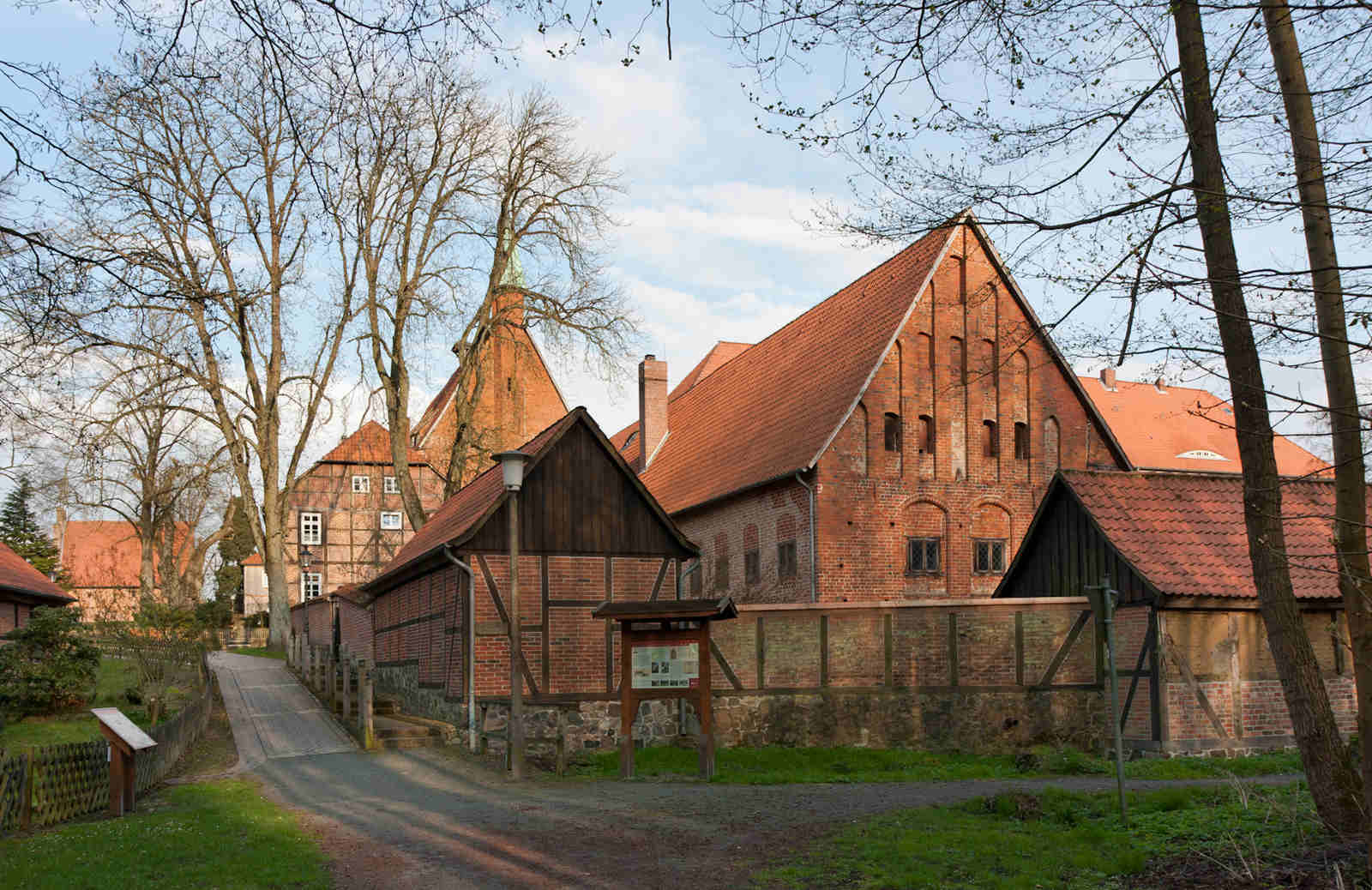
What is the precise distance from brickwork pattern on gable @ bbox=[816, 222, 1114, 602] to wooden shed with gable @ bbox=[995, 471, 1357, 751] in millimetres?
5116

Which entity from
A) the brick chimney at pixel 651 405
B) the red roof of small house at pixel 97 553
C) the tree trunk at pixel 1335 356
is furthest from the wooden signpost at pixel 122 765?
the red roof of small house at pixel 97 553

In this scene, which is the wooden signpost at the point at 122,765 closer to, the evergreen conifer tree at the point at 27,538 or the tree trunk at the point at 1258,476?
the tree trunk at the point at 1258,476

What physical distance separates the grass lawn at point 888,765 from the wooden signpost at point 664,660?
572 mm

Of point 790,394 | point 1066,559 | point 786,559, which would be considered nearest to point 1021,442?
point 790,394

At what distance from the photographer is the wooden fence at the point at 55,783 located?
11.1m

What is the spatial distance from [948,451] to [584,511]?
9650mm

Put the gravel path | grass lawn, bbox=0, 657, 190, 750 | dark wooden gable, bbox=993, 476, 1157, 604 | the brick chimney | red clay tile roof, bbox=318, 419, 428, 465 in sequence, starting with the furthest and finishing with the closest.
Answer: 1. red clay tile roof, bbox=318, 419, 428, 465
2. the brick chimney
3. grass lawn, bbox=0, 657, 190, 750
4. dark wooden gable, bbox=993, 476, 1157, 604
5. the gravel path

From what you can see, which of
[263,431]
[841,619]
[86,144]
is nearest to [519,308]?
[263,431]

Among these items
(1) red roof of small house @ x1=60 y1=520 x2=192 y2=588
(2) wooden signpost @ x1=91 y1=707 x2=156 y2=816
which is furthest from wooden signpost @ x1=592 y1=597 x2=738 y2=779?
(1) red roof of small house @ x1=60 y1=520 x2=192 y2=588

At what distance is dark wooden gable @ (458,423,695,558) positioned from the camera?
18.2 m

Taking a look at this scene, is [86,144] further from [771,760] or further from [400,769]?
[771,760]

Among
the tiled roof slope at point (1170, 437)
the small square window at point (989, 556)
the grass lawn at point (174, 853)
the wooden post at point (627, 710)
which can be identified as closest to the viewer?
the grass lawn at point (174, 853)

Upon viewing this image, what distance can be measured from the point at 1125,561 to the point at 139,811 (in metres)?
13.2

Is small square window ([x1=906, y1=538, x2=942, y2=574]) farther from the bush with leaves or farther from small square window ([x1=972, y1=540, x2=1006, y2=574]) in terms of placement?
the bush with leaves
